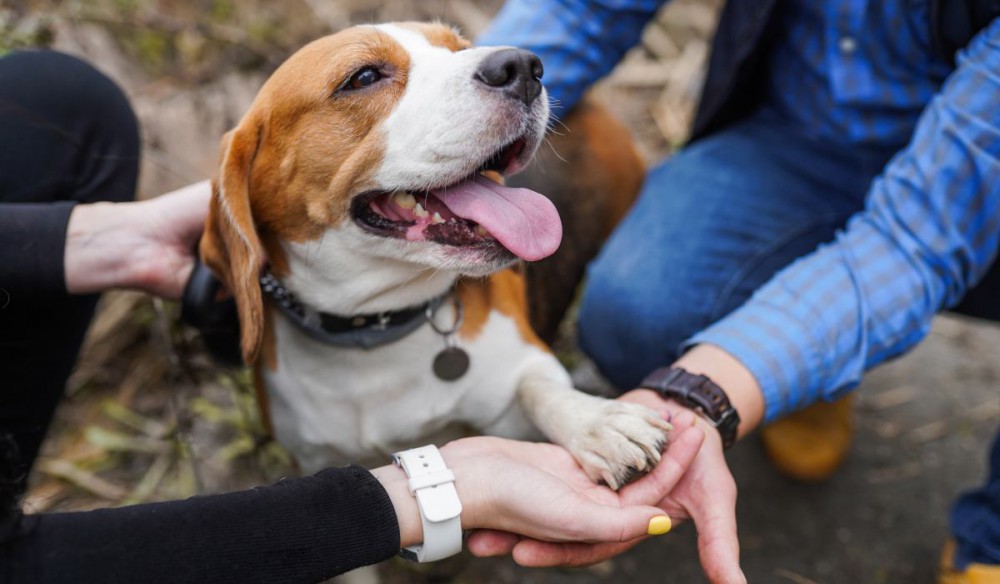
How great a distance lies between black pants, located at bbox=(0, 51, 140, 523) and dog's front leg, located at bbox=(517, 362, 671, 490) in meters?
1.05

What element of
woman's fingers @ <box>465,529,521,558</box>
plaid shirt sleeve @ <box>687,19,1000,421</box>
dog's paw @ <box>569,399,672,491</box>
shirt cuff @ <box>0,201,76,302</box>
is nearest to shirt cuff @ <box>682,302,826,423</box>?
plaid shirt sleeve @ <box>687,19,1000,421</box>

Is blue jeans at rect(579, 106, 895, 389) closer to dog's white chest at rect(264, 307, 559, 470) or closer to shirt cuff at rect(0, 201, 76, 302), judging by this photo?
dog's white chest at rect(264, 307, 559, 470)

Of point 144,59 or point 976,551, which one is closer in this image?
point 976,551

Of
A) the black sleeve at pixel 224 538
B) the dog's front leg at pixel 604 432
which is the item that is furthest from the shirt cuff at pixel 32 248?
the dog's front leg at pixel 604 432

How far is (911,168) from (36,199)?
1.99 m

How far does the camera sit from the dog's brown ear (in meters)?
1.77

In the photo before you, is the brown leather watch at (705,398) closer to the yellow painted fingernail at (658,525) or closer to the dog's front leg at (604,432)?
the dog's front leg at (604,432)

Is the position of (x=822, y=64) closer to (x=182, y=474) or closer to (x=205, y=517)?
(x=205, y=517)

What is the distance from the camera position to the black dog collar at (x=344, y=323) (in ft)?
6.43

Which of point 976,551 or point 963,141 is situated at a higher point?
point 963,141

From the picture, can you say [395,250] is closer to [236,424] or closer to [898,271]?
[898,271]

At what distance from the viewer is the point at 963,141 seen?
1.87m

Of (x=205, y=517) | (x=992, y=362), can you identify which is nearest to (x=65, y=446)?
(x=205, y=517)

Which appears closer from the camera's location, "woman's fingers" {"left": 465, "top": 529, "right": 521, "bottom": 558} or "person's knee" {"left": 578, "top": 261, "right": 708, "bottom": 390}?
"woman's fingers" {"left": 465, "top": 529, "right": 521, "bottom": 558}
